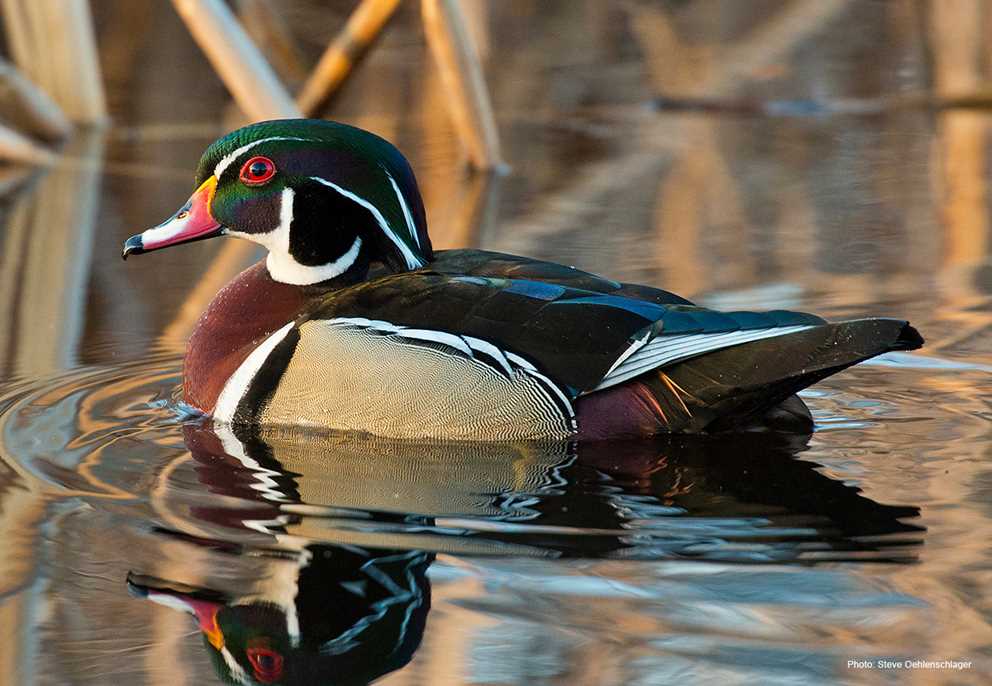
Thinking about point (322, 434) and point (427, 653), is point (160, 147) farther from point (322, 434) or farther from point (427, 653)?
point (427, 653)

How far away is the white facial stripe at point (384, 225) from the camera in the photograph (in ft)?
18.1

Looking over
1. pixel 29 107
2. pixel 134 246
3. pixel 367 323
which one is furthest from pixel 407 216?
pixel 29 107

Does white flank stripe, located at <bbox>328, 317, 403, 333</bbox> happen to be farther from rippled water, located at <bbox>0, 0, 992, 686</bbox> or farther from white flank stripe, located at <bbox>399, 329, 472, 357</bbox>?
rippled water, located at <bbox>0, 0, 992, 686</bbox>

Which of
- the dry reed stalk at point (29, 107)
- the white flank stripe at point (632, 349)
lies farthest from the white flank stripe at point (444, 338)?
the dry reed stalk at point (29, 107)

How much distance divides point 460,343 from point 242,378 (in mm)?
785

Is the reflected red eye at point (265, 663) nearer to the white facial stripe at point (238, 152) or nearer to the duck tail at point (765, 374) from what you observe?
the duck tail at point (765, 374)

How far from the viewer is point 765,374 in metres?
4.96

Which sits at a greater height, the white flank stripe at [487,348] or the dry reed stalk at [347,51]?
the dry reed stalk at [347,51]

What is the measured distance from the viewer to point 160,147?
37.2 feet

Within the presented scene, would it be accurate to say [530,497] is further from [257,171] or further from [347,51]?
[347,51]

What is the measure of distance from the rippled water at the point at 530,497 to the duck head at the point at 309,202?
0.61 meters

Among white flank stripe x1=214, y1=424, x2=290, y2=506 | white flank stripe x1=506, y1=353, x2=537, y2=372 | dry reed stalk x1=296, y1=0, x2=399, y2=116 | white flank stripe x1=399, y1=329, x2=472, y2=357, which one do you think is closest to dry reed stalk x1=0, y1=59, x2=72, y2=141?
dry reed stalk x1=296, y1=0, x2=399, y2=116

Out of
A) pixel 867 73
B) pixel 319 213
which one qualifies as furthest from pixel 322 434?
pixel 867 73

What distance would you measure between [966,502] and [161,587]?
6.75ft
